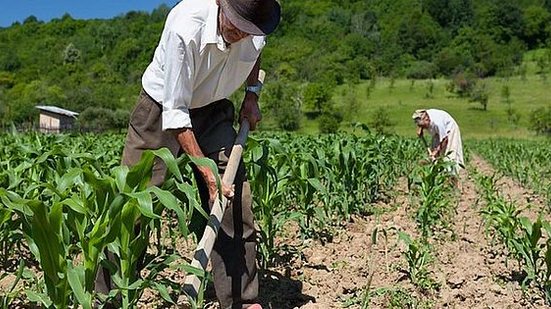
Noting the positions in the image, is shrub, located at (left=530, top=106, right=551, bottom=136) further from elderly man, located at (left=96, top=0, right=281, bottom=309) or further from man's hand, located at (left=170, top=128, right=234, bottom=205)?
man's hand, located at (left=170, top=128, right=234, bottom=205)

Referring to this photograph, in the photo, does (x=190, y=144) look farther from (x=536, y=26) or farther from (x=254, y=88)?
(x=536, y=26)

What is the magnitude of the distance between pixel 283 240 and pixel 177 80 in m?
2.42

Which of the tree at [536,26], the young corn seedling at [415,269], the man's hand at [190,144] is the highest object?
the tree at [536,26]

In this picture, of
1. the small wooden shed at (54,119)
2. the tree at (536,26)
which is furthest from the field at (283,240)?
the tree at (536,26)

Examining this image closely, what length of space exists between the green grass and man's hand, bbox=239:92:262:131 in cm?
3463

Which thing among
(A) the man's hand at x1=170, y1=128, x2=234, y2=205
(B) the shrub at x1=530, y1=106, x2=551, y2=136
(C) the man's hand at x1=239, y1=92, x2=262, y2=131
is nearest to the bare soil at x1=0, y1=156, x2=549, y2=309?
(A) the man's hand at x1=170, y1=128, x2=234, y2=205

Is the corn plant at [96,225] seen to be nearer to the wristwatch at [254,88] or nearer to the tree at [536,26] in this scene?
the wristwatch at [254,88]

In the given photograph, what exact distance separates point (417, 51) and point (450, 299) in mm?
78494

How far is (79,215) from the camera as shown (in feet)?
7.59

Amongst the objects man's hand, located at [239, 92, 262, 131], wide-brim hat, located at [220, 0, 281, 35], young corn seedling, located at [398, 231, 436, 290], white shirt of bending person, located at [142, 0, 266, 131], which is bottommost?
young corn seedling, located at [398, 231, 436, 290]

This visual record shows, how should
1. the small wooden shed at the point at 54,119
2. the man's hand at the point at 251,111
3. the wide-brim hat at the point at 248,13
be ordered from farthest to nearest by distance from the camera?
the small wooden shed at the point at 54,119 < the man's hand at the point at 251,111 < the wide-brim hat at the point at 248,13

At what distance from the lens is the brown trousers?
2893 mm

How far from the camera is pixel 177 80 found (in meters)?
2.56

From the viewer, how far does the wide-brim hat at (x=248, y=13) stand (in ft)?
8.33
